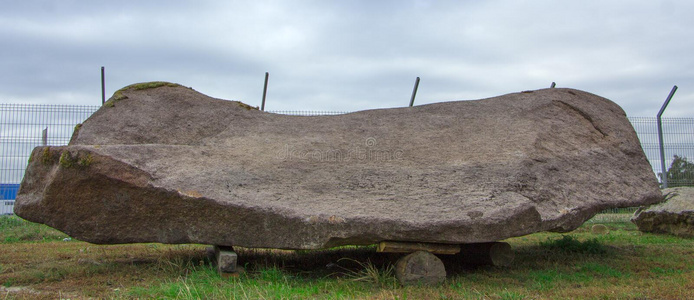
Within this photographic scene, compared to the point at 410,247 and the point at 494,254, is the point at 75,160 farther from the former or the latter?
the point at 494,254

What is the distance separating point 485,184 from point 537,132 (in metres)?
1.37

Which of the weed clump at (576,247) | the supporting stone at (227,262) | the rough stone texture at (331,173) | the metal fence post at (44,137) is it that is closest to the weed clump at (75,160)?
the rough stone texture at (331,173)

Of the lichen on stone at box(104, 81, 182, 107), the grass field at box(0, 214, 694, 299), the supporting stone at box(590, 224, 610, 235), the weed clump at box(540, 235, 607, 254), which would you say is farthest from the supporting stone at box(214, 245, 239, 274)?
the supporting stone at box(590, 224, 610, 235)

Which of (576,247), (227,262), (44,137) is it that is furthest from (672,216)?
(44,137)

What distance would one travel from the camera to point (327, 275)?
539 cm

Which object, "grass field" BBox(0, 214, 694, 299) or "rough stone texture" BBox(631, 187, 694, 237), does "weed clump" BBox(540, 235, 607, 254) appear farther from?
"rough stone texture" BBox(631, 187, 694, 237)

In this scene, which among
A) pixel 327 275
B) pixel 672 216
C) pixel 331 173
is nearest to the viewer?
pixel 327 275

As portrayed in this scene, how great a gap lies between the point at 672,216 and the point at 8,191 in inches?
460

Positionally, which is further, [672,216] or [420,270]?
[672,216]

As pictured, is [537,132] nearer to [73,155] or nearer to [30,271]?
[73,155]

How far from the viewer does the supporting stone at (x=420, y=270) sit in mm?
4965

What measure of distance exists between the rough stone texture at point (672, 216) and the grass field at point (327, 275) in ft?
5.52

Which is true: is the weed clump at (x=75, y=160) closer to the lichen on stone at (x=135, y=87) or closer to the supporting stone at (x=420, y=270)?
the lichen on stone at (x=135, y=87)

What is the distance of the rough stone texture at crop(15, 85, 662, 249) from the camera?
5.01m
